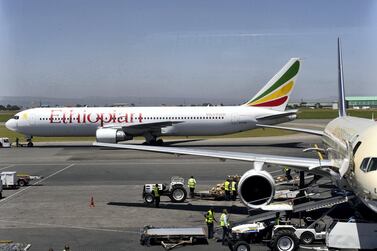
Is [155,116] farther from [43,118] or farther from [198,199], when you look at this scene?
[198,199]

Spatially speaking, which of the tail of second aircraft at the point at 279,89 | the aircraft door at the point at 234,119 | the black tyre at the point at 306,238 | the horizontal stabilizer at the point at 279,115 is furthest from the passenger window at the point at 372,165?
the tail of second aircraft at the point at 279,89

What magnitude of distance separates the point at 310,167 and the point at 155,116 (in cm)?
3187

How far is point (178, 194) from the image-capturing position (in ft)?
72.5

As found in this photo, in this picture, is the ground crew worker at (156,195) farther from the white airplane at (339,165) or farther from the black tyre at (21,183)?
the black tyre at (21,183)

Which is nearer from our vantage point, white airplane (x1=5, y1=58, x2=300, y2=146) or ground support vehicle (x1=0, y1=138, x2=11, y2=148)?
white airplane (x1=5, y1=58, x2=300, y2=146)

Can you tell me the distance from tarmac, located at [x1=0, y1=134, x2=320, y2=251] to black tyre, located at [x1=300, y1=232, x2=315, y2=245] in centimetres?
→ 126

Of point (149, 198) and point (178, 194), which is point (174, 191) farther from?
point (149, 198)

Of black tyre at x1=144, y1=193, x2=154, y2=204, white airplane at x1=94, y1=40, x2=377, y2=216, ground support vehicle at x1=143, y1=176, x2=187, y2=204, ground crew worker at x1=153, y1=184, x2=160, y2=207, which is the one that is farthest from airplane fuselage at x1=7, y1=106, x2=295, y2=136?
ground crew worker at x1=153, y1=184, x2=160, y2=207

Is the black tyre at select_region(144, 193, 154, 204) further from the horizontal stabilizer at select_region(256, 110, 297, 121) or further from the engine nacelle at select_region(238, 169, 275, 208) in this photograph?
the horizontal stabilizer at select_region(256, 110, 297, 121)

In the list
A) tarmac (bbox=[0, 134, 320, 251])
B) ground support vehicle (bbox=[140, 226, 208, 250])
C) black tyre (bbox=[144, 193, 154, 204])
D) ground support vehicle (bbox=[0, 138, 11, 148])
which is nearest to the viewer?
ground support vehicle (bbox=[140, 226, 208, 250])

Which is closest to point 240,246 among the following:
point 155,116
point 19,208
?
point 19,208

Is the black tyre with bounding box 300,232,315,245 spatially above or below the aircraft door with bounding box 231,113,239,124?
below

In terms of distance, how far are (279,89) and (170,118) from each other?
11.3m

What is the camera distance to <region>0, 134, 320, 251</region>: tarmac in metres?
16.2
